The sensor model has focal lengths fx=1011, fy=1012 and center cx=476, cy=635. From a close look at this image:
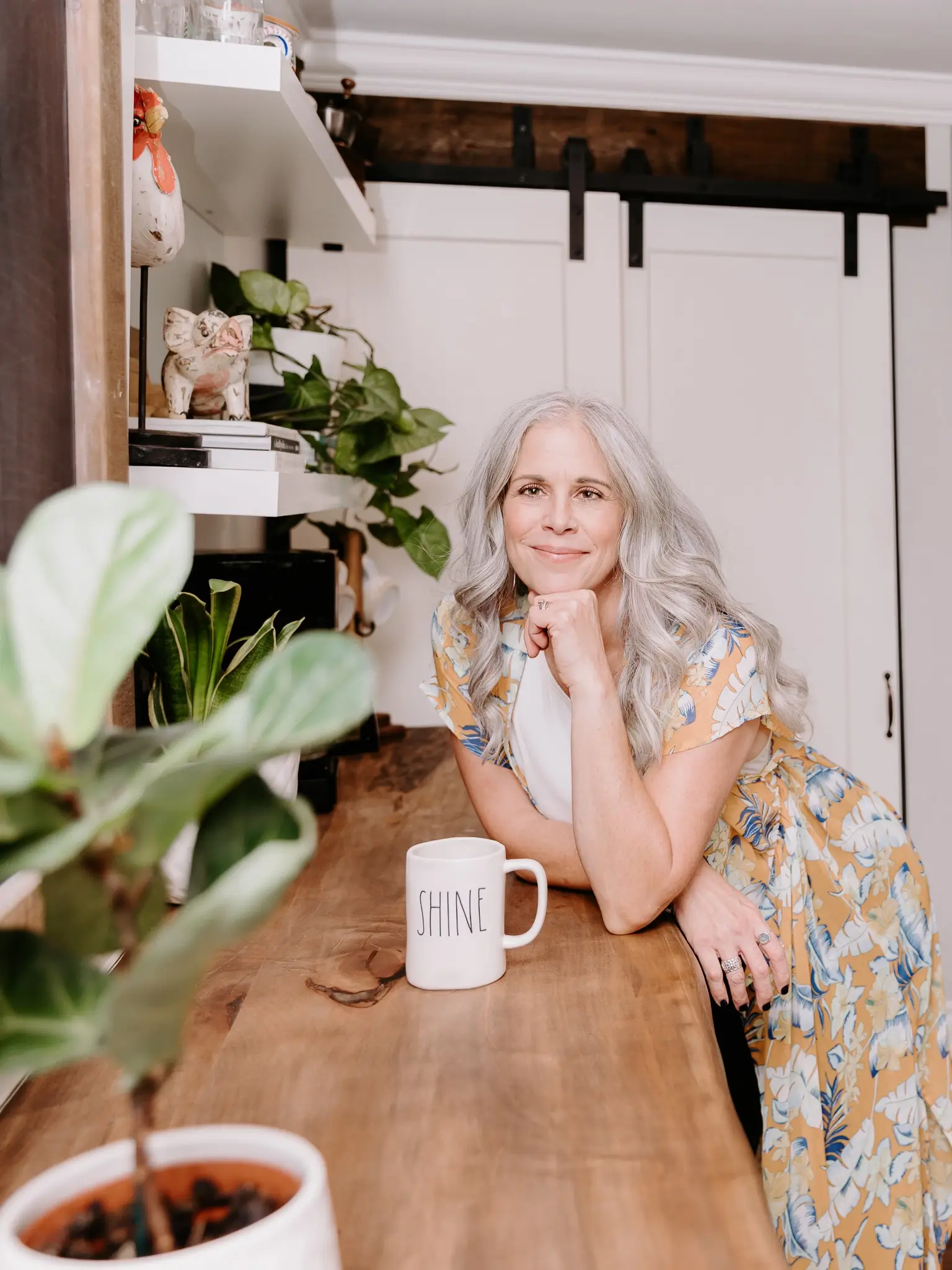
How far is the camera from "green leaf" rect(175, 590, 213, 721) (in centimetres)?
105

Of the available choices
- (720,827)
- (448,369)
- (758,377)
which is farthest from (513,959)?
(758,377)

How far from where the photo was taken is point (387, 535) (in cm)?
227

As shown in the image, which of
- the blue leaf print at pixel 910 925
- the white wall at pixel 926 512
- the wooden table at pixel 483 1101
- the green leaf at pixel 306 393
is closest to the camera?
the wooden table at pixel 483 1101

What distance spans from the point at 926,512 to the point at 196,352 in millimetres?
2223

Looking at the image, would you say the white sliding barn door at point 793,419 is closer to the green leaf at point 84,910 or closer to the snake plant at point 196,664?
the snake plant at point 196,664

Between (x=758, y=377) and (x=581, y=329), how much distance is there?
0.51 meters

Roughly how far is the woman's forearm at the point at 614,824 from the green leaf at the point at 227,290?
1.28 m

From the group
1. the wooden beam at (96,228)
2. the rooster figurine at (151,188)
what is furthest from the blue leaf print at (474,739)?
the rooster figurine at (151,188)

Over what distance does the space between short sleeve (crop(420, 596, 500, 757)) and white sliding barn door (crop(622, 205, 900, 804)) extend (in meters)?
1.39

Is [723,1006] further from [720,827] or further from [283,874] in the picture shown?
[283,874]

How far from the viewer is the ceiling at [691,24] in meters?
2.32

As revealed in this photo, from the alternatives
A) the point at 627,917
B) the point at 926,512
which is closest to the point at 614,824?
the point at 627,917

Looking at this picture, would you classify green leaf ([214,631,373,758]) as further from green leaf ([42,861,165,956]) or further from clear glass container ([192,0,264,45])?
clear glass container ([192,0,264,45])

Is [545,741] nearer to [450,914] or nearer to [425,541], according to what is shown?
[450,914]
